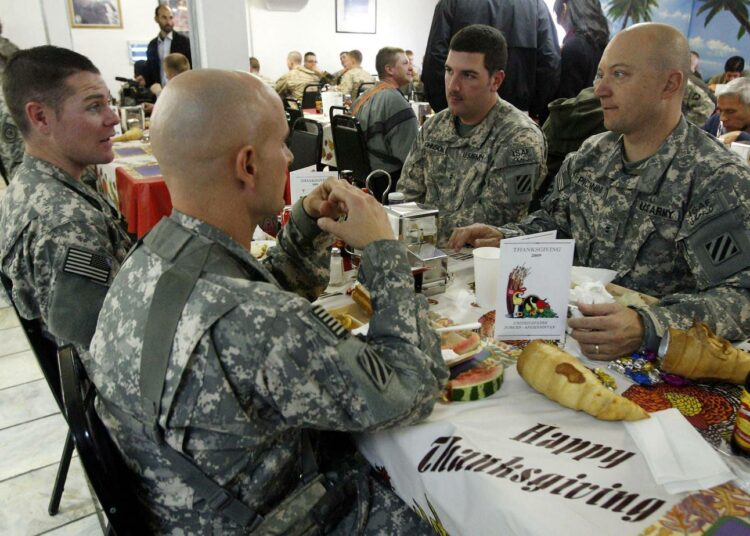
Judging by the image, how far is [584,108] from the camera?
3.30 metres

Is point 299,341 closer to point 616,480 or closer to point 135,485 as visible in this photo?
point 135,485

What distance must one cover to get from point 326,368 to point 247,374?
123 millimetres

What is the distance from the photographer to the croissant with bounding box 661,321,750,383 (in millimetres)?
1108

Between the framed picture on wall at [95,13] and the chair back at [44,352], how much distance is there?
8.48 m

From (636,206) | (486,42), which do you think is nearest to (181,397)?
(636,206)

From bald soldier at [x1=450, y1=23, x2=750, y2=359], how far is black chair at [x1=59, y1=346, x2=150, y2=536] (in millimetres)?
1017

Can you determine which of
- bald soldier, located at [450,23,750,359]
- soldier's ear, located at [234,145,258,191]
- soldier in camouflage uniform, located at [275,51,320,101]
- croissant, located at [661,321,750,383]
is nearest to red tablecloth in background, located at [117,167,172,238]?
bald soldier, located at [450,23,750,359]

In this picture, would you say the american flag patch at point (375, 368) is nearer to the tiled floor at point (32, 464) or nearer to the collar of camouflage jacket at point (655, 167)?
the collar of camouflage jacket at point (655, 167)

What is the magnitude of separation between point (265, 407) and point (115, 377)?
0.25 metres

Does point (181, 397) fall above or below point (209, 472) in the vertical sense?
above

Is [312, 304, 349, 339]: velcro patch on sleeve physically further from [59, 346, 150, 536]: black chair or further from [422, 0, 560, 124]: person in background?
[422, 0, 560, 124]: person in background

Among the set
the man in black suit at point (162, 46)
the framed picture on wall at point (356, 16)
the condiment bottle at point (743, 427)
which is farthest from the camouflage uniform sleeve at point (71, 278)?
the framed picture on wall at point (356, 16)

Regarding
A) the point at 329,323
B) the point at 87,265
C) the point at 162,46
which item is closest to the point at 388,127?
the point at 87,265

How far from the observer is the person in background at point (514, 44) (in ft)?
12.7
